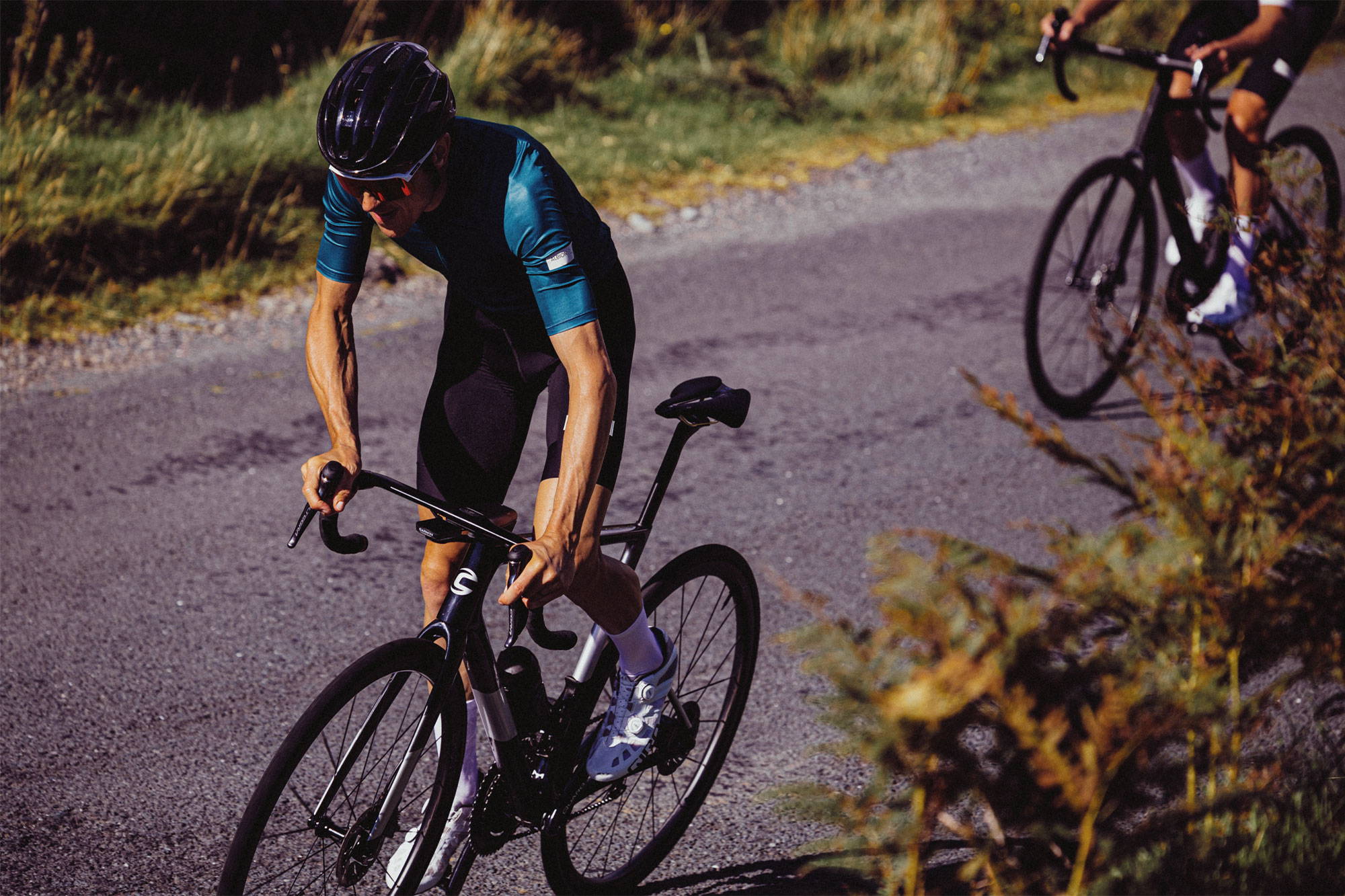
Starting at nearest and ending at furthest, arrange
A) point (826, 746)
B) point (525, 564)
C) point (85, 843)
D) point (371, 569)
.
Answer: point (826, 746) → point (525, 564) → point (85, 843) → point (371, 569)

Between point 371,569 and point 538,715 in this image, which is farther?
point 371,569

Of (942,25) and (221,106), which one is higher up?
(942,25)

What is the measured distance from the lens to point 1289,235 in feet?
17.9

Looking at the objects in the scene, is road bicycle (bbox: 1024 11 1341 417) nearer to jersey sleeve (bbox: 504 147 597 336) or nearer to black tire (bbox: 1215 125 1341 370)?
black tire (bbox: 1215 125 1341 370)

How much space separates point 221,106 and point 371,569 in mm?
5336

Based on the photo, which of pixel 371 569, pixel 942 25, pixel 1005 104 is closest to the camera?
pixel 371 569

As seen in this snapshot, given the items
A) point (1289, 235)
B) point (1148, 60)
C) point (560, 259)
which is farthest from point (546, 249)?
point (1289, 235)

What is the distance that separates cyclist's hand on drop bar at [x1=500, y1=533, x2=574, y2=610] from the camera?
2.33 m

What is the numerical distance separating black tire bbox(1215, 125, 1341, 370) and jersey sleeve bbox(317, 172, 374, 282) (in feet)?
6.65

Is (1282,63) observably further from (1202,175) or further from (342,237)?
(342,237)

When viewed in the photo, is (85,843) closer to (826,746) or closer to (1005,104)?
(826,746)

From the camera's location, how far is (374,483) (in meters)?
2.42

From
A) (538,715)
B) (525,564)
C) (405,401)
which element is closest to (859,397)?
(405,401)

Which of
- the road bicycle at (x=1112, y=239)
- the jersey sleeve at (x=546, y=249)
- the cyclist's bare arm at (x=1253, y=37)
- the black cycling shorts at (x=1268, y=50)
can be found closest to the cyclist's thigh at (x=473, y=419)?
the jersey sleeve at (x=546, y=249)
